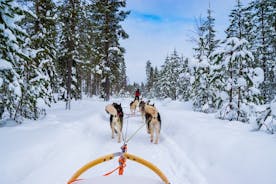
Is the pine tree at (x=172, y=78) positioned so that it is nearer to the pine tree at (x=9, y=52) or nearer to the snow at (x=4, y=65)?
the pine tree at (x=9, y=52)

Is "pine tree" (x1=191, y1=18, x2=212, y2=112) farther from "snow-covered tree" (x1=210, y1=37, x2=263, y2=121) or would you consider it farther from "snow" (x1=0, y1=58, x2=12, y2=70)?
"snow" (x1=0, y1=58, x2=12, y2=70)

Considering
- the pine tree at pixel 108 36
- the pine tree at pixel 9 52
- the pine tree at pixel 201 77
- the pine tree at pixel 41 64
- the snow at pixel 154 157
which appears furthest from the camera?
the pine tree at pixel 108 36

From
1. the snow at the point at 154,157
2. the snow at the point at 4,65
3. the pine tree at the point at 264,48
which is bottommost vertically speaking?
the snow at the point at 154,157

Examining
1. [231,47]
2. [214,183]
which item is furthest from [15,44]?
[231,47]

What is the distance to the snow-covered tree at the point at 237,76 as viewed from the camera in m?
8.87

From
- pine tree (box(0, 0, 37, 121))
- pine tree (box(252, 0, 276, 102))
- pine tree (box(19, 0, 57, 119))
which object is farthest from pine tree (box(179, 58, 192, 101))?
pine tree (box(0, 0, 37, 121))

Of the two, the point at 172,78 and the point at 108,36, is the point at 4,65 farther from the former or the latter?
the point at 172,78

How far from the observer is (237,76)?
30.9ft

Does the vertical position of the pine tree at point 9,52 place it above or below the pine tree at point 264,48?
below

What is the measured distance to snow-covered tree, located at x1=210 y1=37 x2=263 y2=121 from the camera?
8.87 meters

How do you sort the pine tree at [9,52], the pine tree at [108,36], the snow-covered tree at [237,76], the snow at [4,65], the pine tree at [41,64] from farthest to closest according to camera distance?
the pine tree at [108,36] → the snow-covered tree at [237,76] → the pine tree at [41,64] → the pine tree at [9,52] → the snow at [4,65]

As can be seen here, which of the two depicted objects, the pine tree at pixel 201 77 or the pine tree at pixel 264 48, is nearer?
the pine tree at pixel 201 77

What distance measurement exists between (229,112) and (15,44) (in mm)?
9386

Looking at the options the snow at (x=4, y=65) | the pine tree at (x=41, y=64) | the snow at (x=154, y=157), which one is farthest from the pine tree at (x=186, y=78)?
the snow at (x=4, y=65)
